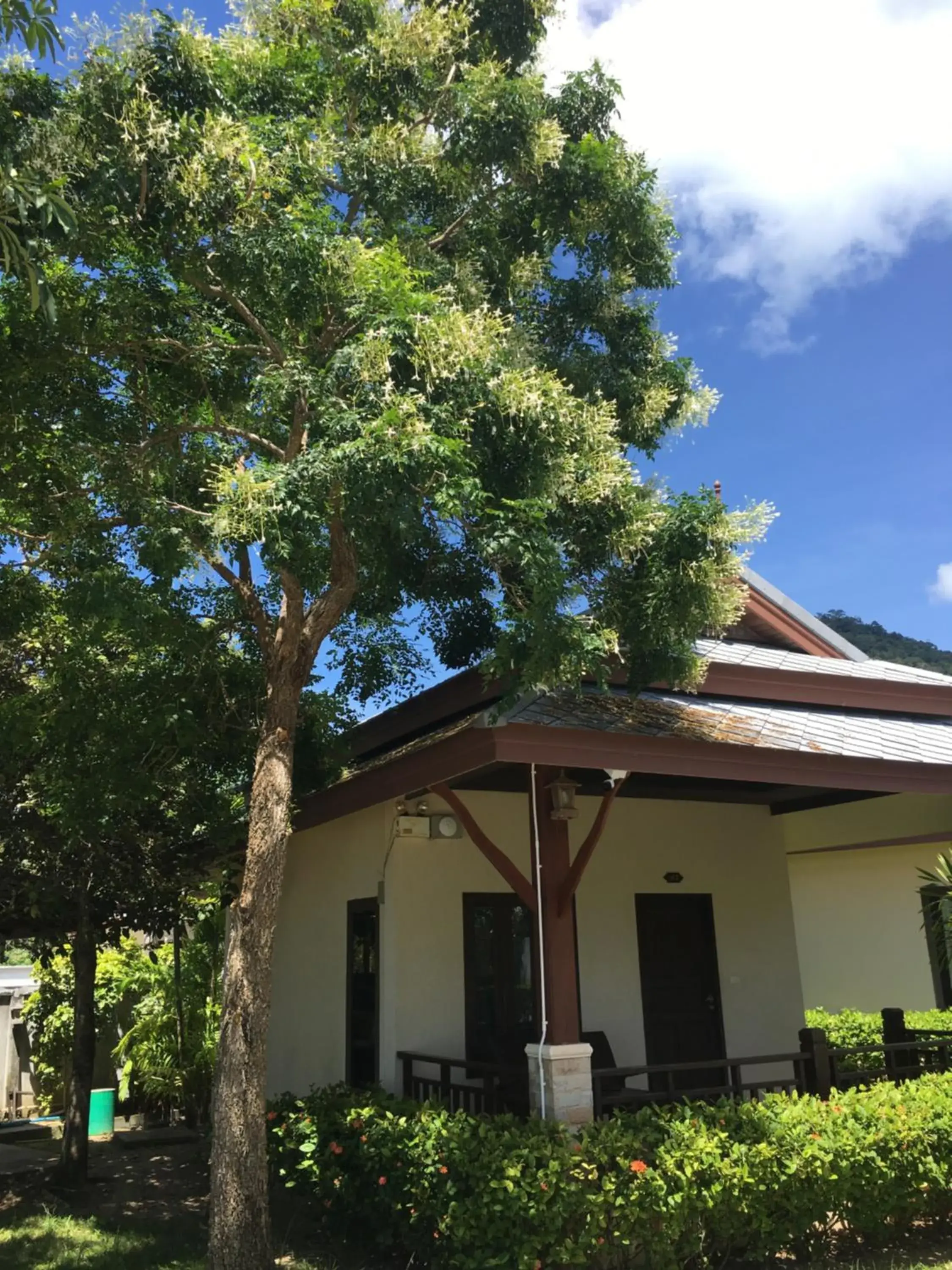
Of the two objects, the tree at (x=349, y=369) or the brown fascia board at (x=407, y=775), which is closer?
the tree at (x=349, y=369)

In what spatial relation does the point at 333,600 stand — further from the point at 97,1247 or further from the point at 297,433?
the point at 97,1247

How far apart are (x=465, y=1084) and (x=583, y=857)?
8.77 ft

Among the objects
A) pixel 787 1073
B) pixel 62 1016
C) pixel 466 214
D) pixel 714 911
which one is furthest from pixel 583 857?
pixel 62 1016

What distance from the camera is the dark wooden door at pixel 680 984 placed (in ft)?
31.5

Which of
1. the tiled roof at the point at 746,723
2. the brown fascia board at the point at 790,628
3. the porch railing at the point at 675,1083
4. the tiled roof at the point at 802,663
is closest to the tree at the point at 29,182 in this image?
the tiled roof at the point at 746,723

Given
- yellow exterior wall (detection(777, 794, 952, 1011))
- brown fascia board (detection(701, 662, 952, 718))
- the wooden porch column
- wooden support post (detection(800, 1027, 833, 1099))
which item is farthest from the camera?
yellow exterior wall (detection(777, 794, 952, 1011))

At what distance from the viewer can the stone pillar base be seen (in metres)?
6.46

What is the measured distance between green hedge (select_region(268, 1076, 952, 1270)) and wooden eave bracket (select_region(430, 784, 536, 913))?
1.41 meters

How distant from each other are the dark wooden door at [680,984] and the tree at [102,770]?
13.9 ft

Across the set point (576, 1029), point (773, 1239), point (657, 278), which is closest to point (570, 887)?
point (576, 1029)

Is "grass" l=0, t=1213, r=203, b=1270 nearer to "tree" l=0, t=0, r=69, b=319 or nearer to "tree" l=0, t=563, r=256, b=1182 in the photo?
"tree" l=0, t=563, r=256, b=1182

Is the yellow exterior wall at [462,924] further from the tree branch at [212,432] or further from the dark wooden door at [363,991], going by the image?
the tree branch at [212,432]

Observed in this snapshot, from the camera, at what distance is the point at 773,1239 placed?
603 cm

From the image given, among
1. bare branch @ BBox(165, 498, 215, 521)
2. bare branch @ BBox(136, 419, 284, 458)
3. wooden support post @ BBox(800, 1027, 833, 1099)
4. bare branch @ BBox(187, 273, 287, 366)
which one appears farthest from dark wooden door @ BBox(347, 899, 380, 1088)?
bare branch @ BBox(187, 273, 287, 366)
